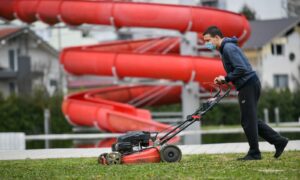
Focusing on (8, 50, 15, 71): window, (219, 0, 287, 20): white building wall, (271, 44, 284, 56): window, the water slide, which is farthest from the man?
(219, 0, 287, 20): white building wall

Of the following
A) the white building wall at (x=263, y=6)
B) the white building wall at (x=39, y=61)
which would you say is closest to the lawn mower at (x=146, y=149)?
the white building wall at (x=39, y=61)

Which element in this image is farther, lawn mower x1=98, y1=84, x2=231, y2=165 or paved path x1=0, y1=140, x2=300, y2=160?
paved path x1=0, y1=140, x2=300, y2=160

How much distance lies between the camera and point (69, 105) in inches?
1050

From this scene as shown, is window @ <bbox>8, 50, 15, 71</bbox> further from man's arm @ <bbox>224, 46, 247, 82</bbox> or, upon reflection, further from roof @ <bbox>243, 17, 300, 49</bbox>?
man's arm @ <bbox>224, 46, 247, 82</bbox>

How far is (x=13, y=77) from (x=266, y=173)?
Result: 4204 centimetres

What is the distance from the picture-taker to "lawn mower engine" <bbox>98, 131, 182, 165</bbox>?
35.9ft

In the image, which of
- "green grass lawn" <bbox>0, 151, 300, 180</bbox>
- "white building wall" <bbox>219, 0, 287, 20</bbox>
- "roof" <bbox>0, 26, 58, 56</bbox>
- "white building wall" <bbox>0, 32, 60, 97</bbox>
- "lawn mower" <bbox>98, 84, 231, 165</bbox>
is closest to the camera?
"green grass lawn" <bbox>0, 151, 300, 180</bbox>

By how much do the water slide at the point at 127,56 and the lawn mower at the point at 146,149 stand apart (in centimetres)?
1323

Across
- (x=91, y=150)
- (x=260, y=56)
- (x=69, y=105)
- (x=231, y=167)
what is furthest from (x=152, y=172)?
(x=260, y=56)

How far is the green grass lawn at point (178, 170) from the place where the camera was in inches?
349

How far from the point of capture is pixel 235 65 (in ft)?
35.0

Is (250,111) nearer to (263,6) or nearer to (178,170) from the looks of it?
(178,170)

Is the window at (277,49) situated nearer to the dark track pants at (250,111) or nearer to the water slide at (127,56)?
the water slide at (127,56)

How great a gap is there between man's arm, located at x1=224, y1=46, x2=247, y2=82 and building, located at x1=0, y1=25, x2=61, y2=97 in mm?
37611
